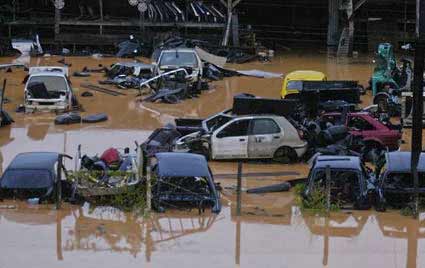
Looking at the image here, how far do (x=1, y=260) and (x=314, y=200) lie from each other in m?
6.19

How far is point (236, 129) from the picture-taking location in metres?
21.1

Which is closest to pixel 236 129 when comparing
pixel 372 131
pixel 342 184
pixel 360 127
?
pixel 360 127

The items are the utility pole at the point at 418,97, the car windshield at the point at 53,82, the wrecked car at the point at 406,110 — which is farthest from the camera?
the car windshield at the point at 53,82

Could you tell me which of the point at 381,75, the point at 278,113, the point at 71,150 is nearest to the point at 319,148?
the point at 278,113

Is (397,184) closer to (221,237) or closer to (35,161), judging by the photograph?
(221,237)

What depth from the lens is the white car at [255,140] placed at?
68.9ft

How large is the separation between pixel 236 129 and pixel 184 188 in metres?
4.83

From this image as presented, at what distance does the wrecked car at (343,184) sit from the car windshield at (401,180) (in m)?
0.41

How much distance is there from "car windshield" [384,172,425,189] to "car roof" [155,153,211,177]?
354 centimetres

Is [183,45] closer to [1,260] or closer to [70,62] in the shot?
[70,62]

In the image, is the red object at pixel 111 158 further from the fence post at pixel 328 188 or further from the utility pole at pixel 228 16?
the utility pole at pixel 228 16

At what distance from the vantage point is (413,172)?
54.6 ft

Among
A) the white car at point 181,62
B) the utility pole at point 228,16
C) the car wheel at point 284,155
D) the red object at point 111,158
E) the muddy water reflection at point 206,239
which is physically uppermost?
the utility pole at point 228,16

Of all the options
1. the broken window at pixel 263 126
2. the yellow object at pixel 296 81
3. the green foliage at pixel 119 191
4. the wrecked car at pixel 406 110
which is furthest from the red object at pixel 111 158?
the wrecked car at pixel 406 110
